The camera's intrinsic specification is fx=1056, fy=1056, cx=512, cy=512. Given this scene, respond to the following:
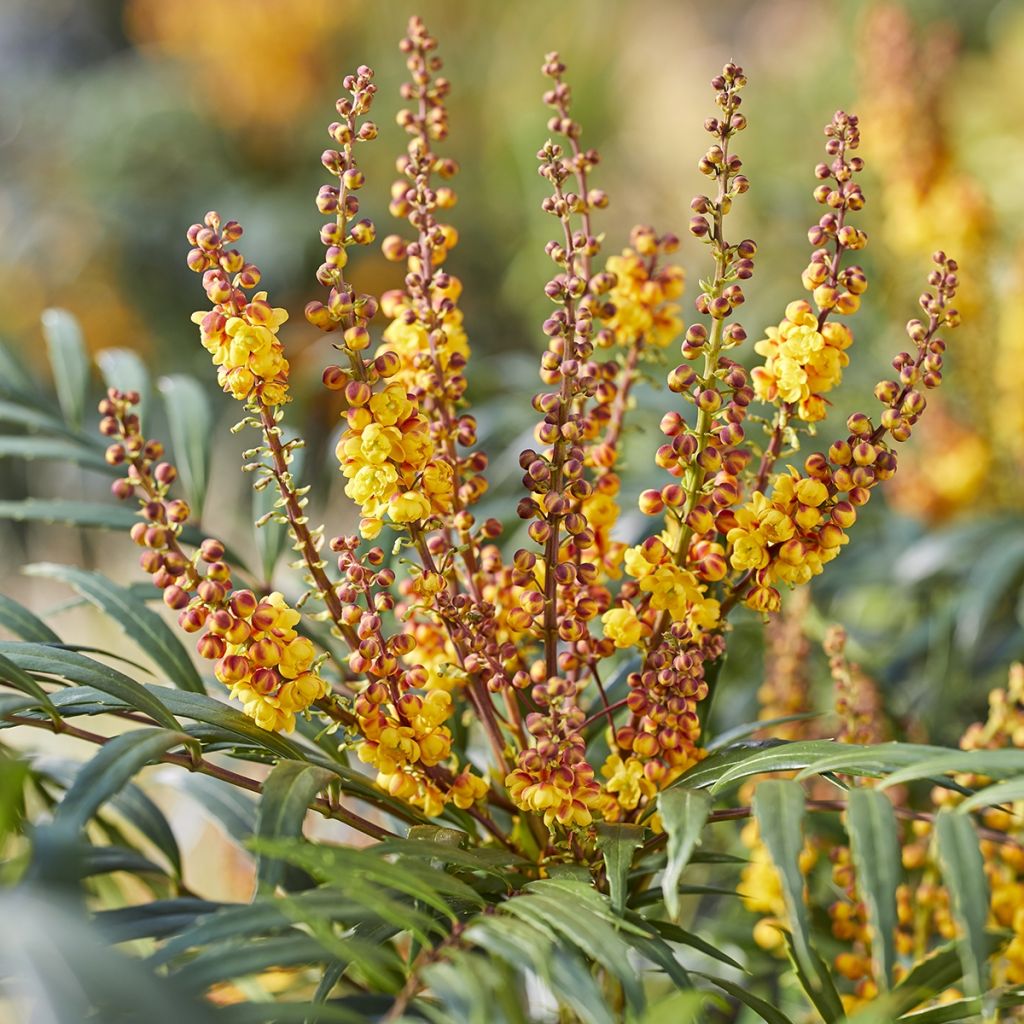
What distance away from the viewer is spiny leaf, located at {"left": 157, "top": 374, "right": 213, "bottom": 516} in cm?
60

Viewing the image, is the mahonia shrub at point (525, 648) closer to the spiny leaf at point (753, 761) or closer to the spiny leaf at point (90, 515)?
the spiny leaf at point (753, 761)

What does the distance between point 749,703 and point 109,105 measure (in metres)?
2.31

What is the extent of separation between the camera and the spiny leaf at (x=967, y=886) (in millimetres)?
272


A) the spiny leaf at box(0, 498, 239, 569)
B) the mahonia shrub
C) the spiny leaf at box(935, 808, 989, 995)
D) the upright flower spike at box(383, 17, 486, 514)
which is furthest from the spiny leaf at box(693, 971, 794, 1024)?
the spiny leaf at box(0, 498, 239, 569)

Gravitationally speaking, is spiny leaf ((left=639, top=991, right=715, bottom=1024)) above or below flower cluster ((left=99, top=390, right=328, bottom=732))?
below

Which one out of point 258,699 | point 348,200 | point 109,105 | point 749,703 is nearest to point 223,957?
point 258,699

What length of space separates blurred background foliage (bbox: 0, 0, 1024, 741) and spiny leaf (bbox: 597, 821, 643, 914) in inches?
16.5

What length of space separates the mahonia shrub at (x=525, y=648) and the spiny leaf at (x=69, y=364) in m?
0.21

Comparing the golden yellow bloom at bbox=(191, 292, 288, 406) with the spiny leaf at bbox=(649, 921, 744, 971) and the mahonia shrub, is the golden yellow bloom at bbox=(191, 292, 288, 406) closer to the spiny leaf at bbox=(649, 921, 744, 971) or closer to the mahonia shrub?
the mahonia shrub

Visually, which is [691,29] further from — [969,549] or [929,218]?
[969,549]

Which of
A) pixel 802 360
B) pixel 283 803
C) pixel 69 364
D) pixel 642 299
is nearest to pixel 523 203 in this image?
pixel 69 364

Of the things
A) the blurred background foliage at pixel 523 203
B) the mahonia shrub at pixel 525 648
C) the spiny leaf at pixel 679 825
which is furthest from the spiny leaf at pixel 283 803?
the blurred background foliage at pixel 523 203

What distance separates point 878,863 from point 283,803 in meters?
0.17

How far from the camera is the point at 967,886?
29 cm
